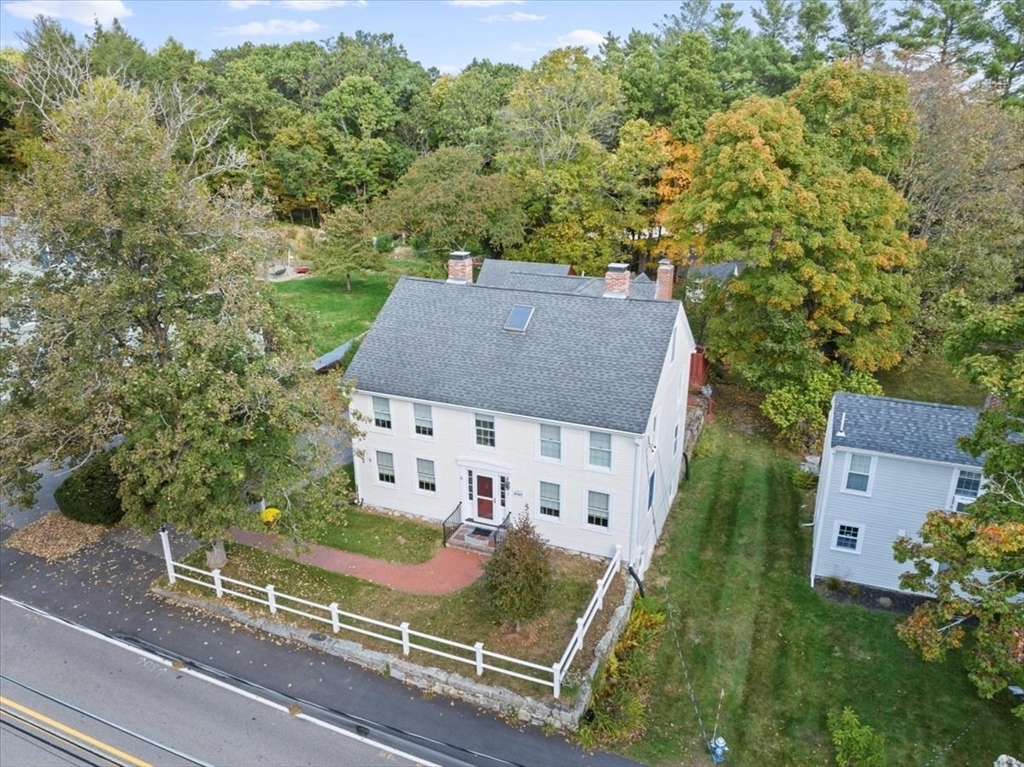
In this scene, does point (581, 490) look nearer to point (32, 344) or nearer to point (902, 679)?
point (902, 679)

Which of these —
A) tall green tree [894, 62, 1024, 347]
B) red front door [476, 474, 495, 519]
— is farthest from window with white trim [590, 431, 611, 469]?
tall green tree [894, 62, 1024, 347]

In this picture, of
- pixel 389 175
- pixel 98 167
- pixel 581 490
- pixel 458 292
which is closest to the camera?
pixel 98 167

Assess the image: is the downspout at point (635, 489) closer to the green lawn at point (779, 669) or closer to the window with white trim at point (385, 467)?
the green lawn at point (779, 669)

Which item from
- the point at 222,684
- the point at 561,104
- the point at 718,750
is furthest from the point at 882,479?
the point at 561,104

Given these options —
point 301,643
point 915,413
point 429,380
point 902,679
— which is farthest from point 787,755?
point 429,380

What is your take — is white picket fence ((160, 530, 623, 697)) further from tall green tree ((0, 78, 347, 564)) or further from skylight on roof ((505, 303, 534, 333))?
skylight on roof ((505, 303, 534, 333))

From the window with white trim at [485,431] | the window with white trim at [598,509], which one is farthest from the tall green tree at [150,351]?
the window with white trim at [598,509]
